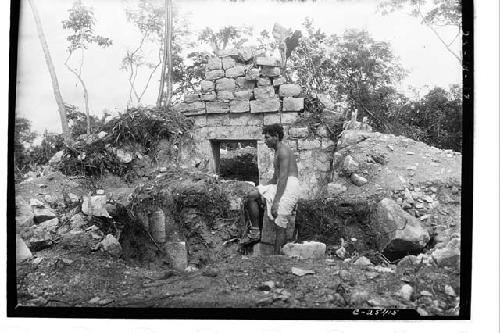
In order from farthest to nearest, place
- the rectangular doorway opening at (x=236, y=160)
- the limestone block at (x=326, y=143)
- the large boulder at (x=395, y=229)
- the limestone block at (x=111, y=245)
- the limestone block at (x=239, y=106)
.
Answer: the rectangular doorway opening at (x=236, y=160) < the limestone block at (x=239, y=106) < the limestone block at (x=326, y=143) < the limestone block at (x=111, y=245) < the large boulder at (x=395, y=229)

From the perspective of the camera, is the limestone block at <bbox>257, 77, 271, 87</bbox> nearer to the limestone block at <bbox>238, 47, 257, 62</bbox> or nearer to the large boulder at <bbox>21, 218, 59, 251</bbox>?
the limestone block at <bbox>238, 47, 257, 62</bbox>

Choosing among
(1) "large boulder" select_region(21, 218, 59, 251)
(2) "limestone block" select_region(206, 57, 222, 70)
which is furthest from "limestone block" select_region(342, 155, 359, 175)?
(1) "large boulder" select_region(21, 218, 59, 251)

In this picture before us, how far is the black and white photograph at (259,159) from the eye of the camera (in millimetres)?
3438

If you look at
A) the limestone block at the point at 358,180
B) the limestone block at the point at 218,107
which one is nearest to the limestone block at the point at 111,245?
the limestone block at the point at 218,107

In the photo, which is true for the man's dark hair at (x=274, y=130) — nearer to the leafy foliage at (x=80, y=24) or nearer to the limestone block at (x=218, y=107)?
the limestone block at (x=218, y=107)

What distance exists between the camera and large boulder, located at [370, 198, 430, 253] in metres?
3.51

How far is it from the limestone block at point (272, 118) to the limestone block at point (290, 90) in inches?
9.0

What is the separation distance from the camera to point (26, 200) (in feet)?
11.8

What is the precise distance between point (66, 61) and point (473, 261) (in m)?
4.07

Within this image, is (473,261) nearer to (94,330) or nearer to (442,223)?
(442,223)

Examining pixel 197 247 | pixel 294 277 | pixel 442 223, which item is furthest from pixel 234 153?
pixel 442 223

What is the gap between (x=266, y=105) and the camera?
4.02 m

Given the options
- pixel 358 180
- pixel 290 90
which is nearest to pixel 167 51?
pixel 290 90

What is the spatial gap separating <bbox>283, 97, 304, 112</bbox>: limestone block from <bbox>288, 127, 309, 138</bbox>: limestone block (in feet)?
0.71
